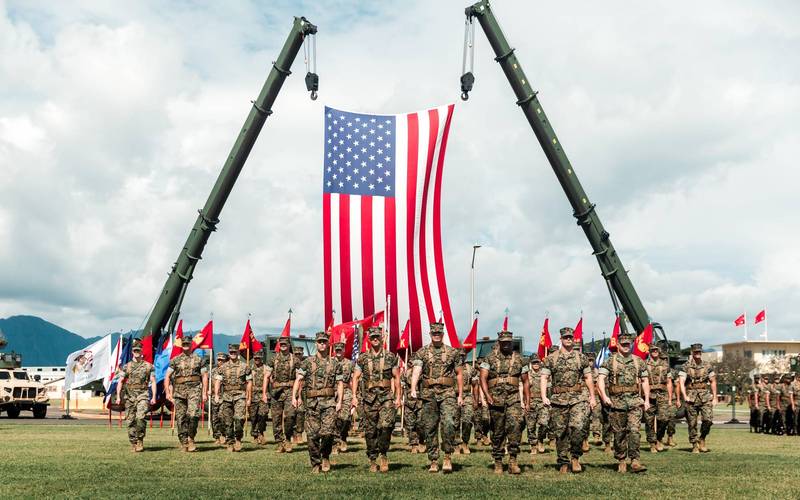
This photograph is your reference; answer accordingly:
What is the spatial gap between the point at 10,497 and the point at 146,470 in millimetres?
3216

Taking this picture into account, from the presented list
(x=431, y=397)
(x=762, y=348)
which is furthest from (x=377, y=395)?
(x=762, y=348)

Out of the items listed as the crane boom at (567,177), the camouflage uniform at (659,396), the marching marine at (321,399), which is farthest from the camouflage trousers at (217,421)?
the crane boom at (567,177)

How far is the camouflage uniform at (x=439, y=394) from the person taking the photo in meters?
13.0

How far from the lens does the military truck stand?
34844mm

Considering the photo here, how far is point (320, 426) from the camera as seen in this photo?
43.9 ft

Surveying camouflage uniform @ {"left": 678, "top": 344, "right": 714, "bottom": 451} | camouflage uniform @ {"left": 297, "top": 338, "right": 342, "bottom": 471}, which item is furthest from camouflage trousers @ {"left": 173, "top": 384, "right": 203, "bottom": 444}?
camouflage uniform @ {"left": 678, "top": 344, "right": 714, "bottom": 451}

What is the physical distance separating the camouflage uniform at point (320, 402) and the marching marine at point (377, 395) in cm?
44

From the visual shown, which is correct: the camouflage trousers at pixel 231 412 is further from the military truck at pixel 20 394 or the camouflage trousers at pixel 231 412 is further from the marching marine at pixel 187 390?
the military truck at pixel 20 394

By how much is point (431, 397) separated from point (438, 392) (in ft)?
0.45

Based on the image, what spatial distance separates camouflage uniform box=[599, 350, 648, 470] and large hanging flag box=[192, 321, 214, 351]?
12.3m

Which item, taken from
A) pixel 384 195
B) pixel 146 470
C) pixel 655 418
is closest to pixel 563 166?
pixel 384 195

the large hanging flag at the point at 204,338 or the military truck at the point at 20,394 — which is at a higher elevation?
the large hanging flag at the point at 204,338

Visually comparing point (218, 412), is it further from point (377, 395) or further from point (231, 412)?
point (377, 395)

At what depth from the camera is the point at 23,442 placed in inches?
745
